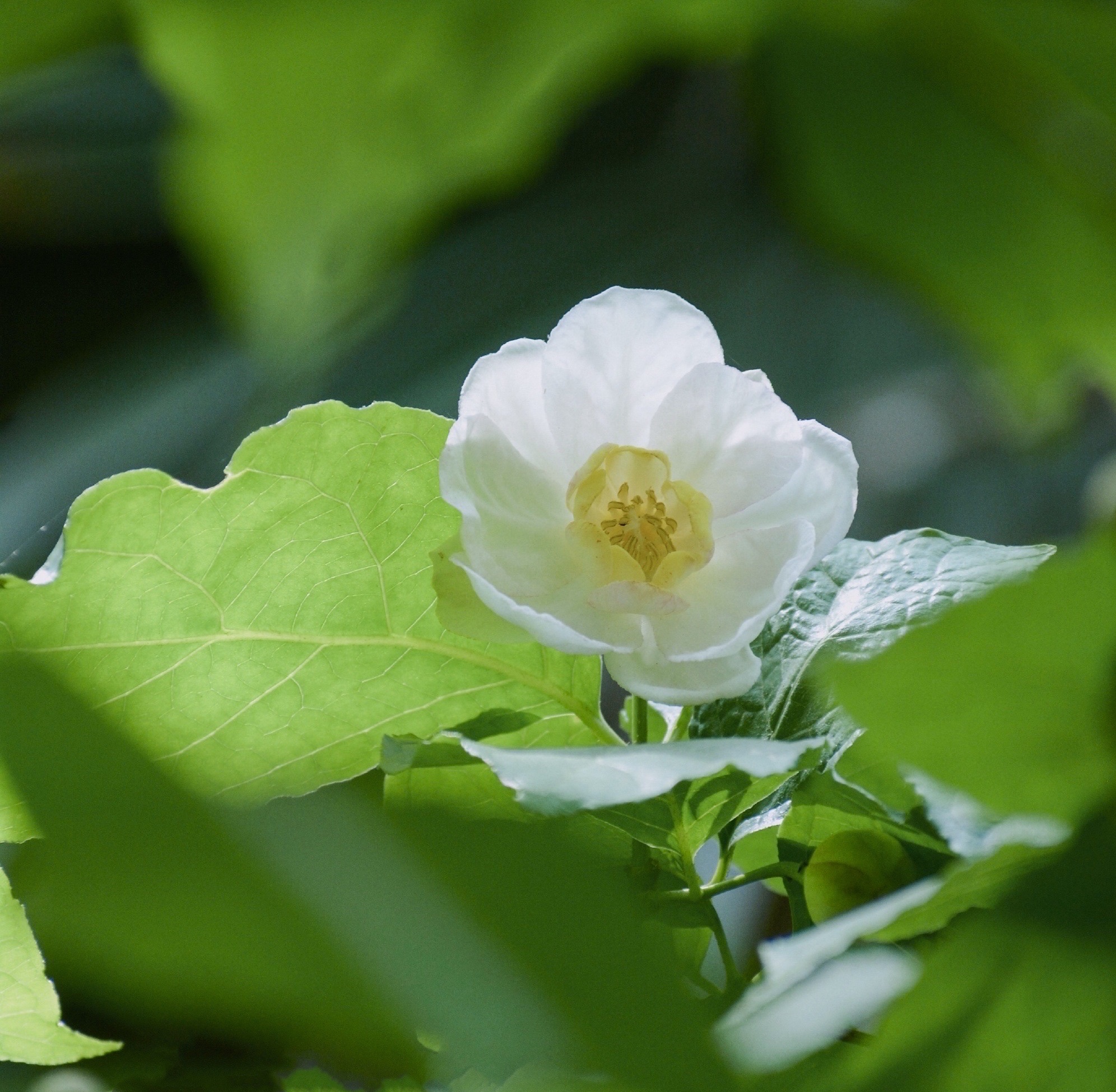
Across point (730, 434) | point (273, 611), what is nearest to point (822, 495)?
point (730, 434)

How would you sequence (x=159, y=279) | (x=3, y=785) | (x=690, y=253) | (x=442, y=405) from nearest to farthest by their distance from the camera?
(x=3, y=785)
(x=442, y=405)
(x=159, y=279)
(x=690, y=253)

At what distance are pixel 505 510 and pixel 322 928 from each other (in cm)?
20

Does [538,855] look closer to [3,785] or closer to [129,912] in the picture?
[129,912]

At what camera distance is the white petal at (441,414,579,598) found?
Answer: 27 centimetres

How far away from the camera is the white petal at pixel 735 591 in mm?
273

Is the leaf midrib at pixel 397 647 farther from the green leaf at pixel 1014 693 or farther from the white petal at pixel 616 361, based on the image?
the green leaf at pixel 1014 693

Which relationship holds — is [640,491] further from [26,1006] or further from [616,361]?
[26,1006]

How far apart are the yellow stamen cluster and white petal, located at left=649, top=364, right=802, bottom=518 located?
2cm

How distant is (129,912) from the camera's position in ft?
0.31

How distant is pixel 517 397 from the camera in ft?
0.98

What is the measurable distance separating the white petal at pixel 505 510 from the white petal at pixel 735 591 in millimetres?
31

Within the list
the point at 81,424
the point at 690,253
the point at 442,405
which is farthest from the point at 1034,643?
the point at 690,253

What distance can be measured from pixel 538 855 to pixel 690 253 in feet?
6.24

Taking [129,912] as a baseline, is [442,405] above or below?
above
